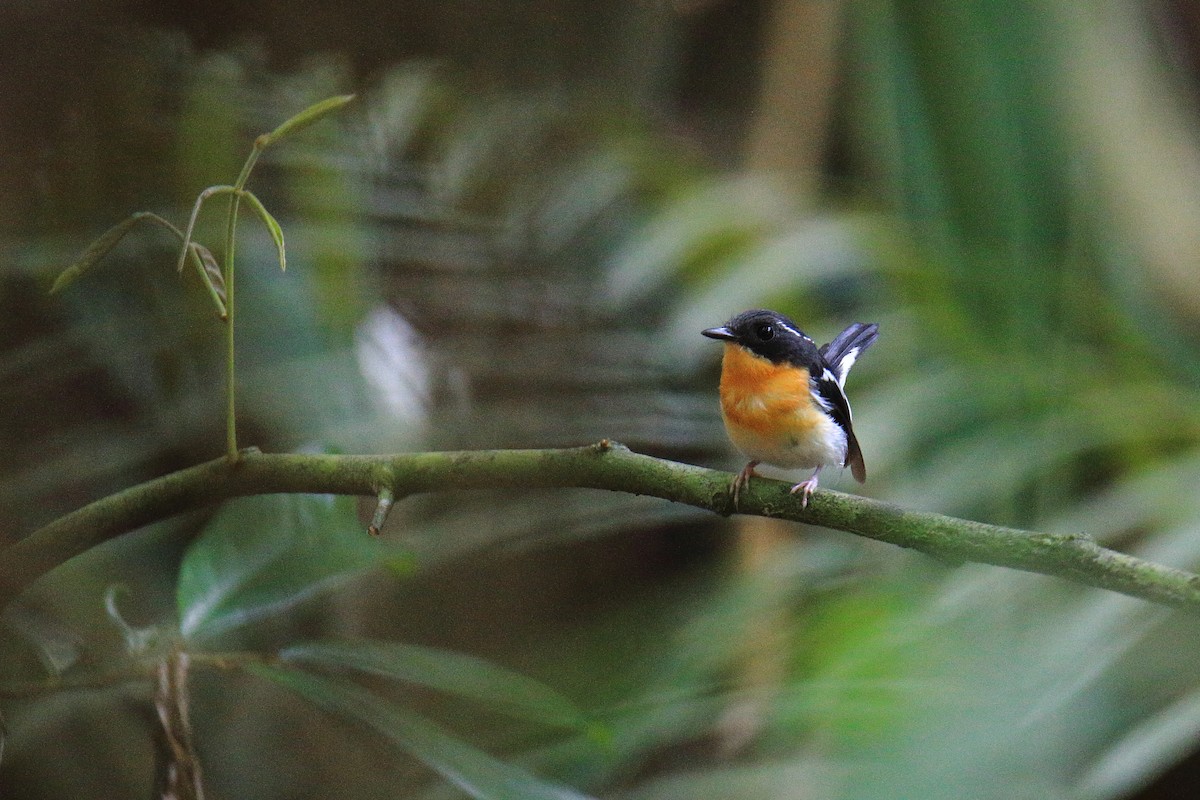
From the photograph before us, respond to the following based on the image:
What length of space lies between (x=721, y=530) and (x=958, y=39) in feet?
4.49

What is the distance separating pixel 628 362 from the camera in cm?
246

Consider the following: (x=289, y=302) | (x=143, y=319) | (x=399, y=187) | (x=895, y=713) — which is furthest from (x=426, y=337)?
(x=895, y=713)

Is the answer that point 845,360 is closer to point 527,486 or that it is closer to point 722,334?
point 722,334

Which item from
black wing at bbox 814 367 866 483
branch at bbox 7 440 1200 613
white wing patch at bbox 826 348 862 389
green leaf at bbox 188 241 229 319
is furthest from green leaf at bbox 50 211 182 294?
white wing patch at bbox 826 348 862 389

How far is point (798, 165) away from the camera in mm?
2945

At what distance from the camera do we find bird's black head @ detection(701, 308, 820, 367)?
4.52ft

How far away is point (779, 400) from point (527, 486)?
70 cm

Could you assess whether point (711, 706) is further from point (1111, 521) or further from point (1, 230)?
point (1, 230)

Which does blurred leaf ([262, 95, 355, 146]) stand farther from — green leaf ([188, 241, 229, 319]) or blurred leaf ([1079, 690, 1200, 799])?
blurred leaf ([1079, 690, 1200, 799])

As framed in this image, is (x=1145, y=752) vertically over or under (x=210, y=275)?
under

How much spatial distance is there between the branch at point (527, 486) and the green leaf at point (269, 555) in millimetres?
Answer: 292

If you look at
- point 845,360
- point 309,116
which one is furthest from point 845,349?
point 309,116

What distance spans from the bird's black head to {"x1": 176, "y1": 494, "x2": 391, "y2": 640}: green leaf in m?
0.54

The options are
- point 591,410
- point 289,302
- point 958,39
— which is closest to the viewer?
point 289,302
